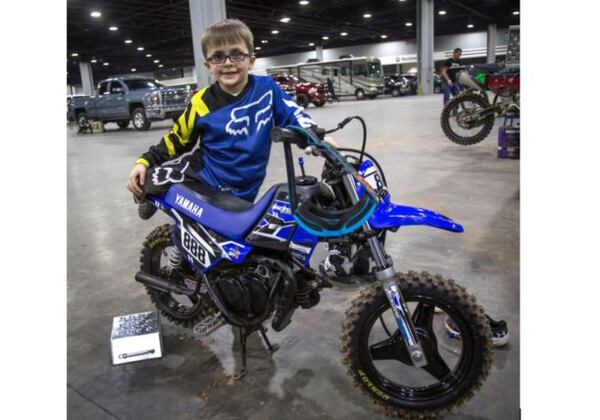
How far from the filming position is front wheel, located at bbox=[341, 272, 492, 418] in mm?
1694

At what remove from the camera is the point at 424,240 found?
3.72m

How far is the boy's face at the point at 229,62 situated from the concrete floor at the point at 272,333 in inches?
53.5

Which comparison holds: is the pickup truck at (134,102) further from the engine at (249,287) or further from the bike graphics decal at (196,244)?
the engine at (249,287)

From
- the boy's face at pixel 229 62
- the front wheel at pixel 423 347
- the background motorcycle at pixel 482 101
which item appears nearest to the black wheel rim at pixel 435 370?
the front wheel at pixel 423 347

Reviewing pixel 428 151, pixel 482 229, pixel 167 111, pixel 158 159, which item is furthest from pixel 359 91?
pixel 158 159

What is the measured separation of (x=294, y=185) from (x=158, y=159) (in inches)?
36.7

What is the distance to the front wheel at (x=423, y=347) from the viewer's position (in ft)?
5.56

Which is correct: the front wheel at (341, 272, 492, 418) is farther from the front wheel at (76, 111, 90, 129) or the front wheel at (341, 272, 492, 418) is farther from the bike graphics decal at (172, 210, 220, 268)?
the front wheel at (76, 111, 90, 129)

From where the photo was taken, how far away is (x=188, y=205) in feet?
6.74

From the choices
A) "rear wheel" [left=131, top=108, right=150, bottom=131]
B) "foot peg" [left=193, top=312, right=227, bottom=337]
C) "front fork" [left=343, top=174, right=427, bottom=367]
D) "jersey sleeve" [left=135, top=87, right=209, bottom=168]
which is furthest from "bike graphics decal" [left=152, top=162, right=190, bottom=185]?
"rear wheel" [left=131, top=108, right=150, bottom=131]

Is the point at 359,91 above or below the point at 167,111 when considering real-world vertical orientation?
above

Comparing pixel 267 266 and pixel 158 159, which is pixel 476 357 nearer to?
pixel 267 266

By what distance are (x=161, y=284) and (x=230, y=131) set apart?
0.89 metres

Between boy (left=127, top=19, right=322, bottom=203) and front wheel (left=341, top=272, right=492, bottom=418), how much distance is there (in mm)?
870
